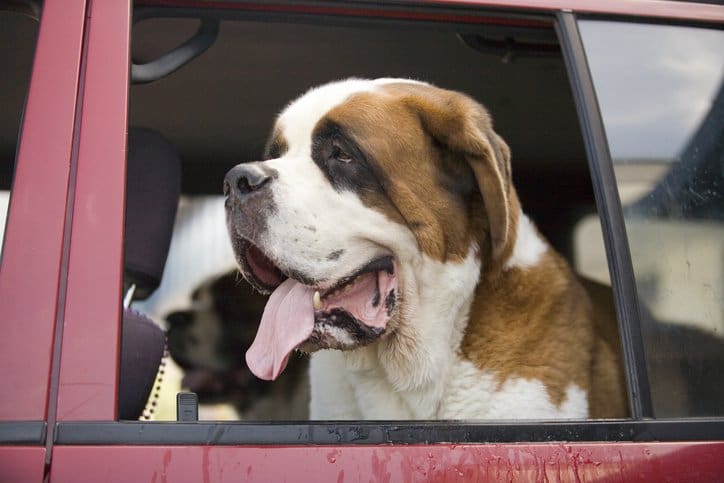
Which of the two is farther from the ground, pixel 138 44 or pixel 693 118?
pixel 138 44

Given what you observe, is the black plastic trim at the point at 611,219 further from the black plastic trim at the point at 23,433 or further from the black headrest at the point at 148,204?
the black headrest at the point at 148,204

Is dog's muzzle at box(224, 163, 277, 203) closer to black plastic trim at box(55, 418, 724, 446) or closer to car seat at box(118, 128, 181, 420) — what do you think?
car seat at box(118, 128, 181, 420)

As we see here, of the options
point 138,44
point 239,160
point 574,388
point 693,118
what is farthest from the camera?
point 239,160

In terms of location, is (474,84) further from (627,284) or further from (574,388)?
(627,284)

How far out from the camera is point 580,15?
2.00 m

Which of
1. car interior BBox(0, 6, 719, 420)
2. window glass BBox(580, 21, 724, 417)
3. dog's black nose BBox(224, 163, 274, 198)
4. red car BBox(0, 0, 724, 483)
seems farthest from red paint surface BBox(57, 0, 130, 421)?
window glass BBox(580, 21, 724, 417)

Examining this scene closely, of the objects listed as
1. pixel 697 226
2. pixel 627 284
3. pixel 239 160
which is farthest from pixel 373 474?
pixel 239 160

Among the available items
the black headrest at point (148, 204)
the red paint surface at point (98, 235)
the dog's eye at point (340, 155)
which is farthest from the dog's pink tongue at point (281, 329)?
the red paint surface at point (98, 235)

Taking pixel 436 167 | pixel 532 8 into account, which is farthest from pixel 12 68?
pixel 532 8

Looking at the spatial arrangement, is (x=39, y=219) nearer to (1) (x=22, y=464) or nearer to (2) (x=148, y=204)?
(1) (x=22, y=464)

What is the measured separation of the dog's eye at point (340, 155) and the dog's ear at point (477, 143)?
9.4 inches

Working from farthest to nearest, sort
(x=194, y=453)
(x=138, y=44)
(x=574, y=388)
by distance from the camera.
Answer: (x=138, y=44) → (x=574, y=388) → (x=194, y=453)

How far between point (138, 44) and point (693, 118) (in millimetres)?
1663

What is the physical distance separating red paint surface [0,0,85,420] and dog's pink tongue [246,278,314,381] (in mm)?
625
